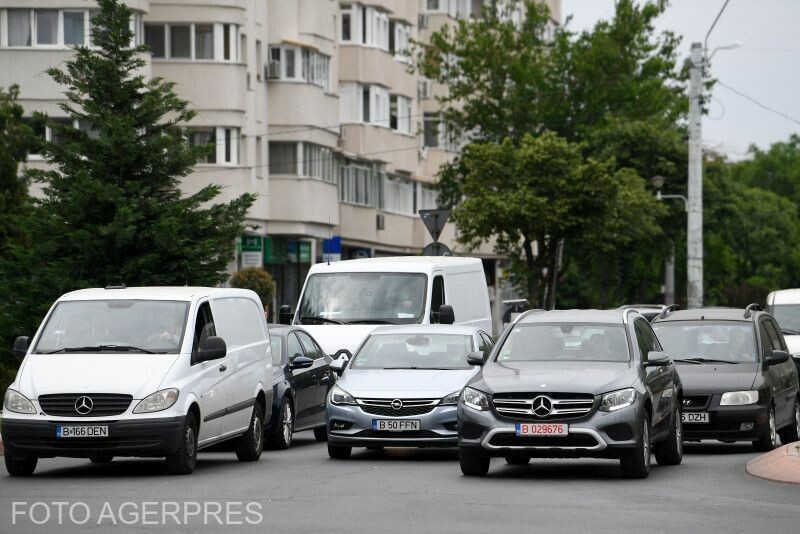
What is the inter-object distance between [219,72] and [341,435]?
125ft

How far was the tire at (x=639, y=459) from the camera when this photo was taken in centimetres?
1828

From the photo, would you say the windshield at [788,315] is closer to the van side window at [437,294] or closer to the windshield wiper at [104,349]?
the van side window at [437,294]

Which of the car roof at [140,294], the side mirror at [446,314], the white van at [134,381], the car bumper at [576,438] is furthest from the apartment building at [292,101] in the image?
the car bumper at [576,438]

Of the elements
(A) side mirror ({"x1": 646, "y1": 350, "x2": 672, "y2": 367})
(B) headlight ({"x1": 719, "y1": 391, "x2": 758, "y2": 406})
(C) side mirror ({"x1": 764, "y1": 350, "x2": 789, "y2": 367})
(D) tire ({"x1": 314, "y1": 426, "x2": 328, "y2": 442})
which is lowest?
(D) tire ({"x1": 314, "y1": 426, "x2": 328, "y2": 442})

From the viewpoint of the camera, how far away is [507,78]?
7119cm

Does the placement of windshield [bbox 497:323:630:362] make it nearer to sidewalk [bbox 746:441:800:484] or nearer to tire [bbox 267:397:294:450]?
sidewalk [bbox 746:441:800:484]

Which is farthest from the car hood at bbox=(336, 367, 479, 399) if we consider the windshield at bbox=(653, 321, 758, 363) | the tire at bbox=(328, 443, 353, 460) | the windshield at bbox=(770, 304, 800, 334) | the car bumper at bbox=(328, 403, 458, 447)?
the windshield at bbox=(770, 304, 800, 334)

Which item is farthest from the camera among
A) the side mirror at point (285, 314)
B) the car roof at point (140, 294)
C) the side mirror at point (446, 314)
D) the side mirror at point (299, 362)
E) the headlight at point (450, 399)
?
the side mirror at point (285, 314)

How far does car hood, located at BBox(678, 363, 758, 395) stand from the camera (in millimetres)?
22875

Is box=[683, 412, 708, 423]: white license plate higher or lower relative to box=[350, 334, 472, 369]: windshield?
lower

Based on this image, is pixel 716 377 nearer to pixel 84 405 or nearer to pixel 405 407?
pixel 405 407

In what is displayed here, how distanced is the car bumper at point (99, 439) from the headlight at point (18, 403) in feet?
0.43

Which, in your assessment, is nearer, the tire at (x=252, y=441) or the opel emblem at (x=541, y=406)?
the opel emblem at (x=541, y=406)

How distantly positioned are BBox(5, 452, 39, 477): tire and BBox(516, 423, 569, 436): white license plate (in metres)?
4.71
